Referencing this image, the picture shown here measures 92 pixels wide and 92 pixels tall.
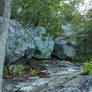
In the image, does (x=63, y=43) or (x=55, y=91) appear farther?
(x=63, y=43)

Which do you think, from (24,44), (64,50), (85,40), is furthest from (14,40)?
(85,40)

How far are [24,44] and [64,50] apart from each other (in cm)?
569

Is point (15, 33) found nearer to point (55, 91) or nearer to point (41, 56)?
point (41, 56)

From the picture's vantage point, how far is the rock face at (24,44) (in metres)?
7.16

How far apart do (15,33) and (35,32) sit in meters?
2.99

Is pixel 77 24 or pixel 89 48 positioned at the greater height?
pixel 77 24

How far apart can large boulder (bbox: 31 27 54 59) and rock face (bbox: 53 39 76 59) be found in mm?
1839

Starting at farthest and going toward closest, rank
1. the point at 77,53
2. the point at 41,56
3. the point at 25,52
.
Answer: the point at 77,53
the point at 41,56
the point at 25,52

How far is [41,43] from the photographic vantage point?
10.4 m

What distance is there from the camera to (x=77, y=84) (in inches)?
137

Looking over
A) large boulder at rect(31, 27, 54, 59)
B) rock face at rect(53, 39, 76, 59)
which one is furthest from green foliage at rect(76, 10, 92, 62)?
large boulder at rect(31, 27, 54, 59)

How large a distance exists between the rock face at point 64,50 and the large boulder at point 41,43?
1.84m

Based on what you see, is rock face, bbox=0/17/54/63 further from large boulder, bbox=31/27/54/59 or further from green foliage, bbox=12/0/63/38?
green foliage, bbox=12/0/63/38

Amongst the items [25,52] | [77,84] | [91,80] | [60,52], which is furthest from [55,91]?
[60,52]
